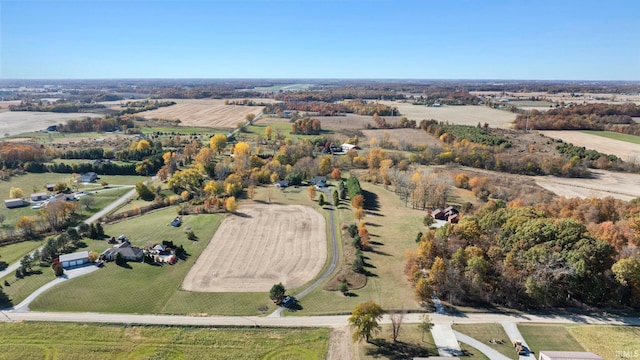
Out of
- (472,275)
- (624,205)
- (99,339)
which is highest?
(624,205)

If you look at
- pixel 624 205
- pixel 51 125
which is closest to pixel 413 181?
pixel 624 205

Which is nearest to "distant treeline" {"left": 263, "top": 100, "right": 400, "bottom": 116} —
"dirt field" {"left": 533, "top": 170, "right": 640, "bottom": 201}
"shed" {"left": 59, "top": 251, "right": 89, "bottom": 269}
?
"dirt field" {"left": 533, "top": 170, "right": 640, "bottom": 201}

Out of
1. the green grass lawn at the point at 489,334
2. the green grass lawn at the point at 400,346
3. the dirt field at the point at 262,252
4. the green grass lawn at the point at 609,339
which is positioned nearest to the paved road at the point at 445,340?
the green grass lawn at the point at 400,346

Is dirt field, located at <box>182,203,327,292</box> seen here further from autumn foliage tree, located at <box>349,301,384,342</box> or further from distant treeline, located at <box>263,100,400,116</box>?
distant treeline, located at <box>263,100,400,116</box>

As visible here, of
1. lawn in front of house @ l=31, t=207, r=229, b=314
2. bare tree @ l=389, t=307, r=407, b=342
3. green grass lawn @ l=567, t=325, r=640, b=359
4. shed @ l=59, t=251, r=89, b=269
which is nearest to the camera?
green grass lawn @ l=567, t=325, r=640, b=359

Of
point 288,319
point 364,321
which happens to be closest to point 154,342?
point 288,319

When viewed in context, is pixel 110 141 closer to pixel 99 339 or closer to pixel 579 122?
pixel 99 339

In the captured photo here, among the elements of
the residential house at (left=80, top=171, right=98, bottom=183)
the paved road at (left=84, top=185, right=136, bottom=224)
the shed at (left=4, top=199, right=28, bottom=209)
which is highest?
the residential house at (left=80, top=171, right=98, bottom=183)

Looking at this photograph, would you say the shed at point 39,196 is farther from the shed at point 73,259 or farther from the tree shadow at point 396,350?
the tree shadow at point 396,350
